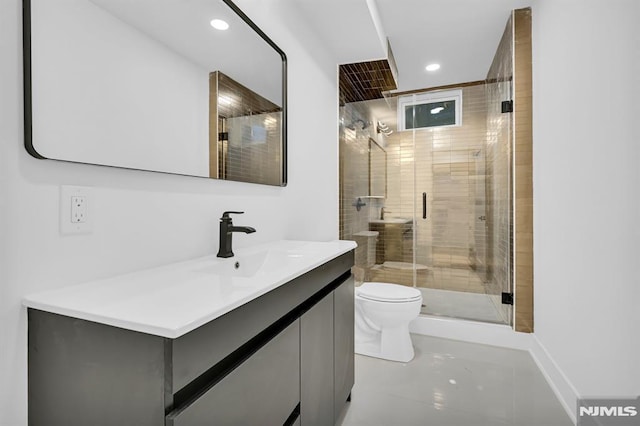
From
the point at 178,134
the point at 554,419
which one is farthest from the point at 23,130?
the point at 554,419

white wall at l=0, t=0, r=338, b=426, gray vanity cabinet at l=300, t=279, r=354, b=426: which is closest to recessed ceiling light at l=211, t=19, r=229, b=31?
white wall at l=0, t=0, r=338, b=426

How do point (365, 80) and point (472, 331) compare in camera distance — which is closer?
point (472, 331)

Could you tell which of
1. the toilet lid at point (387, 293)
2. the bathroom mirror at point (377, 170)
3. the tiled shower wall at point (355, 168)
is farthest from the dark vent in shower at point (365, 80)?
the toilet lid at point (387, 293)

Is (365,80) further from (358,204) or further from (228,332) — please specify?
(228,332)

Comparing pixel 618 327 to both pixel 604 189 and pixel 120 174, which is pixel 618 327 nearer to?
pixel 604 189

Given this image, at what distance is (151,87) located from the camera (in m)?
1.08

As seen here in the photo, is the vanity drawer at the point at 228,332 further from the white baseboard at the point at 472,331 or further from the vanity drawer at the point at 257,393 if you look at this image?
the white baseboard at the point at 472,331

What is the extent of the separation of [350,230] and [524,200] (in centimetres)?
149

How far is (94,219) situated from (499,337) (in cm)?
275

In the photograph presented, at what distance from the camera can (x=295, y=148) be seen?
2033 millimetres

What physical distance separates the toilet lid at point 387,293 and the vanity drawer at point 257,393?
1.32 m

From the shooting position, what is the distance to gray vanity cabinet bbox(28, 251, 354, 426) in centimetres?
63

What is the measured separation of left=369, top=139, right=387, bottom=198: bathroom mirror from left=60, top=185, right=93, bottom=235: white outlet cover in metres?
2.97

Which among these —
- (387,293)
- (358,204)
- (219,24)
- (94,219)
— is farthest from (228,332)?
(358,204)
